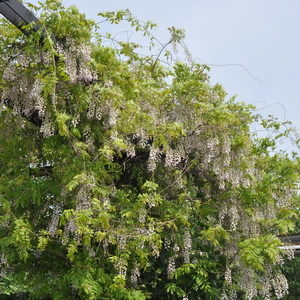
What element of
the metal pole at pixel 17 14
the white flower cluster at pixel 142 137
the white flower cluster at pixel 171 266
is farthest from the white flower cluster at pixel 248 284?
the metal pole at pixel 17 14

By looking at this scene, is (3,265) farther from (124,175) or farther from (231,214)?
(231,214)

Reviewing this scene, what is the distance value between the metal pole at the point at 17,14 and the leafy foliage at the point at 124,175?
0.33 feet

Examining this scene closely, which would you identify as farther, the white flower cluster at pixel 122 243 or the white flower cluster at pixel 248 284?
the white flower cluster at pixel 248 284

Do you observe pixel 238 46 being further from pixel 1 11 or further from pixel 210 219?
pixel 1 11

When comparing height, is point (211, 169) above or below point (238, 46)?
below

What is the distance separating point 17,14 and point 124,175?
1.98 meters

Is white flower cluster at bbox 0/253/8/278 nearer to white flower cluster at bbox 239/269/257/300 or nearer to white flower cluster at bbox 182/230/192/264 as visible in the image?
white flower cluster at bbox 182/230/192/264

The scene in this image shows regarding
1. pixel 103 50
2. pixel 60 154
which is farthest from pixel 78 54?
pixel 60 154

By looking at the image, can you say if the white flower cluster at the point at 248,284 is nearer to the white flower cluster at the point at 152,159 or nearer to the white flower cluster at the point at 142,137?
the white flower cluster at the point at 152,159

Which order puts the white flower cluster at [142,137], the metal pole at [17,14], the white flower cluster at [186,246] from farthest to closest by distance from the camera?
the white flower cluster at [186,246] → the white flower cluster at [142,137] → the metal pole at [17,14]

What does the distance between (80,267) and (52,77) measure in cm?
162

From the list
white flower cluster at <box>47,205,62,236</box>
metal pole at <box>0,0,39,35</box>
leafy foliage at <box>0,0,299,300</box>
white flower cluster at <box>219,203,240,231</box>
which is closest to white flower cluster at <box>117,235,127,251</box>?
leafy foliage at <box>0,0,299,300</box>

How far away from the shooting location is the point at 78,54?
391 cm

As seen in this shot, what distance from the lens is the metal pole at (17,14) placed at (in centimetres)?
334
